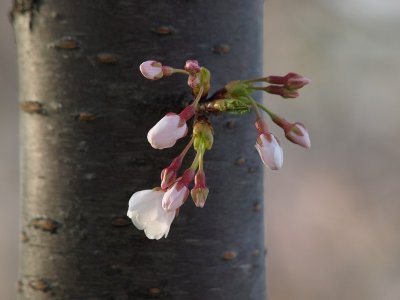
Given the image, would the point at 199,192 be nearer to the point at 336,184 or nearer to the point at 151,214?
the point at 151,214

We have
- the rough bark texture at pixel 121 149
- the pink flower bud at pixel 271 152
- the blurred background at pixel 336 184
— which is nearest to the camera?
the pink flower bud at pixel 271 152

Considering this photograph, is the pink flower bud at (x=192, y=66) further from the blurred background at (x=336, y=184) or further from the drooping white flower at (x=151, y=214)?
the blurred background at (x=336, y=184)

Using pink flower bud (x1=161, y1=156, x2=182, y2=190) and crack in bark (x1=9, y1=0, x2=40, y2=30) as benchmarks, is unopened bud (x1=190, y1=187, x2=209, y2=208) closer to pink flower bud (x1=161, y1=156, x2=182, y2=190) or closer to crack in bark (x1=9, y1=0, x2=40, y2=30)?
pink flower bud (x1=161, y1=156, x2=182, y2=190)

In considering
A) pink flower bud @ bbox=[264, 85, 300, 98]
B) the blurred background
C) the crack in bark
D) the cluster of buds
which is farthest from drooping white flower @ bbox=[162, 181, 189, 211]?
the blurred background

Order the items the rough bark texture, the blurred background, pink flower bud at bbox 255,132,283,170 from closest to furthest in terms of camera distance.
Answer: pink flower bud at bbox 255,132,283,170 < the rough bark texture < the blurred background

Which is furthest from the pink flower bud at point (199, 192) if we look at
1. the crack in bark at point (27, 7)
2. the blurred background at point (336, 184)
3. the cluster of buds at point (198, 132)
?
the blurred background at point (336, 184)

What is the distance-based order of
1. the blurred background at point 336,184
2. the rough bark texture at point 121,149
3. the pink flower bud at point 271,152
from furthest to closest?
the blurred background at point 336,184, the rough bark texture at point 121,149, the pink flower bud at point 271,152

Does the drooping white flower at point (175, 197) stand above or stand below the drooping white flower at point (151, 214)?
above
